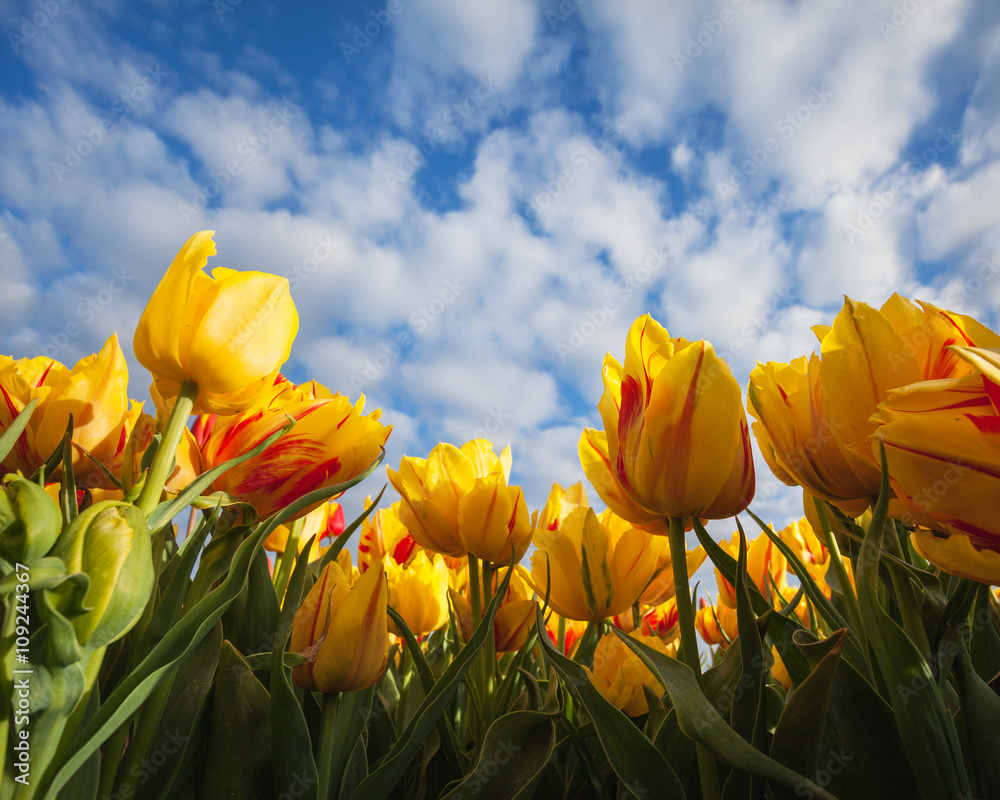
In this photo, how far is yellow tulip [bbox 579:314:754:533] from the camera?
81cm

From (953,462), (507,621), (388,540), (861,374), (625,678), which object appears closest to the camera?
(953,462)

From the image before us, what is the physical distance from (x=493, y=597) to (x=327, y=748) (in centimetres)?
31

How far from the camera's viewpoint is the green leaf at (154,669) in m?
0.49

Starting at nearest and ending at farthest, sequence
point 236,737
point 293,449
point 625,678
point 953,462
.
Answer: point 953,462 → point 236,737 → point 293,449 → point 625,678

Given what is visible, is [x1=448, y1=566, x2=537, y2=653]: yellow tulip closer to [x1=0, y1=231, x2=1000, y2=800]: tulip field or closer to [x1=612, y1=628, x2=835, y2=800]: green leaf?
[x1=0, y1=231, x2=1000, y2=800]: tulip field

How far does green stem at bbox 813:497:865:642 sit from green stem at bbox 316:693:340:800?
0.72 m

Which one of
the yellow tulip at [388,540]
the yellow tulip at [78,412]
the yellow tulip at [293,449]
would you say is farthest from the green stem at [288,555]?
the yellow tulip at [388,540]

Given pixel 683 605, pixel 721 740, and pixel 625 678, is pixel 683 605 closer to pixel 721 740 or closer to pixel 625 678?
pixel 721 740

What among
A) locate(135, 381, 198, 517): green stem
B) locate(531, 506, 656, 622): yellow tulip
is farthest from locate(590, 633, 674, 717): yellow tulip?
locate(135, 381, 198, 517): green stem

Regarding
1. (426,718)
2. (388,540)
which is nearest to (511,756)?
(426,718)

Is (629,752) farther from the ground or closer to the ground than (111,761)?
farther from the ground

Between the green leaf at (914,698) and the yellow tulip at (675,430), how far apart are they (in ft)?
0.78

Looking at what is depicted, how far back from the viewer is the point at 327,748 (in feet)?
2.68

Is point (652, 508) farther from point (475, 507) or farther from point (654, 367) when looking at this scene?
point (475, 507)
